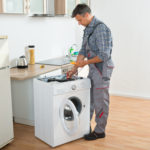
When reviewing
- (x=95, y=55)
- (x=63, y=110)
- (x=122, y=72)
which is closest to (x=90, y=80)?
(x=95, y=55)

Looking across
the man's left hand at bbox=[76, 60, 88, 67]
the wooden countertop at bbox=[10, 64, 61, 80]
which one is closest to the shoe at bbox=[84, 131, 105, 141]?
the man's left hand at bbox=[76, 60, 88, 67]

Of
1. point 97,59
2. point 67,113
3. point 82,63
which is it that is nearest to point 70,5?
point 82,63

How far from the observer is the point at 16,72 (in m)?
2.98

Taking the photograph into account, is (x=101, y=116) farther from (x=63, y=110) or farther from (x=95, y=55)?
(x=95, y=55)

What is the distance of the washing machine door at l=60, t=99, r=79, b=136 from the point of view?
2.47 meters

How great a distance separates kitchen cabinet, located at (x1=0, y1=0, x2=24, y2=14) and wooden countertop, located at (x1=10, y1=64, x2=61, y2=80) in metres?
0.71

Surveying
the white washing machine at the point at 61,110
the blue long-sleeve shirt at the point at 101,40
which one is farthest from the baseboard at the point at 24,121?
the blue long-sleeve shirt at the point at 101,40

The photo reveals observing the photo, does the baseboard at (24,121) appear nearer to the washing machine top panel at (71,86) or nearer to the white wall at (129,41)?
the washing machine top panel at (71,86)

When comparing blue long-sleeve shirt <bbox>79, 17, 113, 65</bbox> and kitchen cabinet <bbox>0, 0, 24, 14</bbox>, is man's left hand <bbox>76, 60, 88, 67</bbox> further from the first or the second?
kitchen cabinet <bbox>0, 0, 24, 14</bbox>

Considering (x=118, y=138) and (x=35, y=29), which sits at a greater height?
(x=35, y=29)

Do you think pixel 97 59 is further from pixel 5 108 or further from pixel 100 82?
pixel 5 108

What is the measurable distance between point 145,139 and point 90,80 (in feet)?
2.98

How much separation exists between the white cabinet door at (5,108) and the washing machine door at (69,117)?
0.54 metres

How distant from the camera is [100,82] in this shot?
8.83 ft
